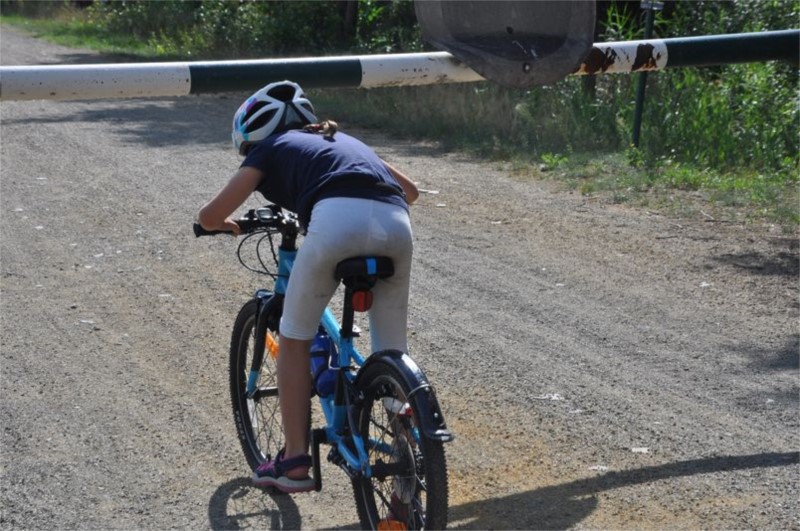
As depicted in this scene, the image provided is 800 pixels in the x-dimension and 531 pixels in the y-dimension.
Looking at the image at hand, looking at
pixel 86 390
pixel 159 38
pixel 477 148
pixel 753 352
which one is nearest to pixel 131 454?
pixel 86 390

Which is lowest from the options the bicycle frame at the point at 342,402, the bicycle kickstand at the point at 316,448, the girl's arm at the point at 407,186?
the bicycle kickstand at the point at 316,448

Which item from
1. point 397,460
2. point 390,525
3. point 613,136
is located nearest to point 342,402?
point 397,460

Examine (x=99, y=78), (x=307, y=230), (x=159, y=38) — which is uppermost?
(x=99, y=78)

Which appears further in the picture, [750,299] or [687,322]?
[750,299]

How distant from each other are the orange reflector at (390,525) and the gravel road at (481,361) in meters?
0.41

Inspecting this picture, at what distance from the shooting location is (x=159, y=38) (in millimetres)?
27672

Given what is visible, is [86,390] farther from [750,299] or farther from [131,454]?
[750,299]

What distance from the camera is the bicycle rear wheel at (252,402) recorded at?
209 inches

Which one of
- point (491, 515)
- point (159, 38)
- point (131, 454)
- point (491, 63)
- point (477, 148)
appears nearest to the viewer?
point (491, 515)

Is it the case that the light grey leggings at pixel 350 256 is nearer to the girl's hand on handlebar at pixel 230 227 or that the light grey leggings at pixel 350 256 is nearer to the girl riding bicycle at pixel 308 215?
the girl riding bicycle at pixel 308 215

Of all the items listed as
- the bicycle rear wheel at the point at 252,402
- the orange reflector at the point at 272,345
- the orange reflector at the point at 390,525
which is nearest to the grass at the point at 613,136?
the bicycle rear wheel at the point at 252,402

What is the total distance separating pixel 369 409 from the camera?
440 cm

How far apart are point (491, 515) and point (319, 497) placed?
0.74 meters

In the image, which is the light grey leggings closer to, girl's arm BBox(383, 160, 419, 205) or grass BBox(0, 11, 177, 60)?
girl's arm BBox(383, 160, 419, 205)
